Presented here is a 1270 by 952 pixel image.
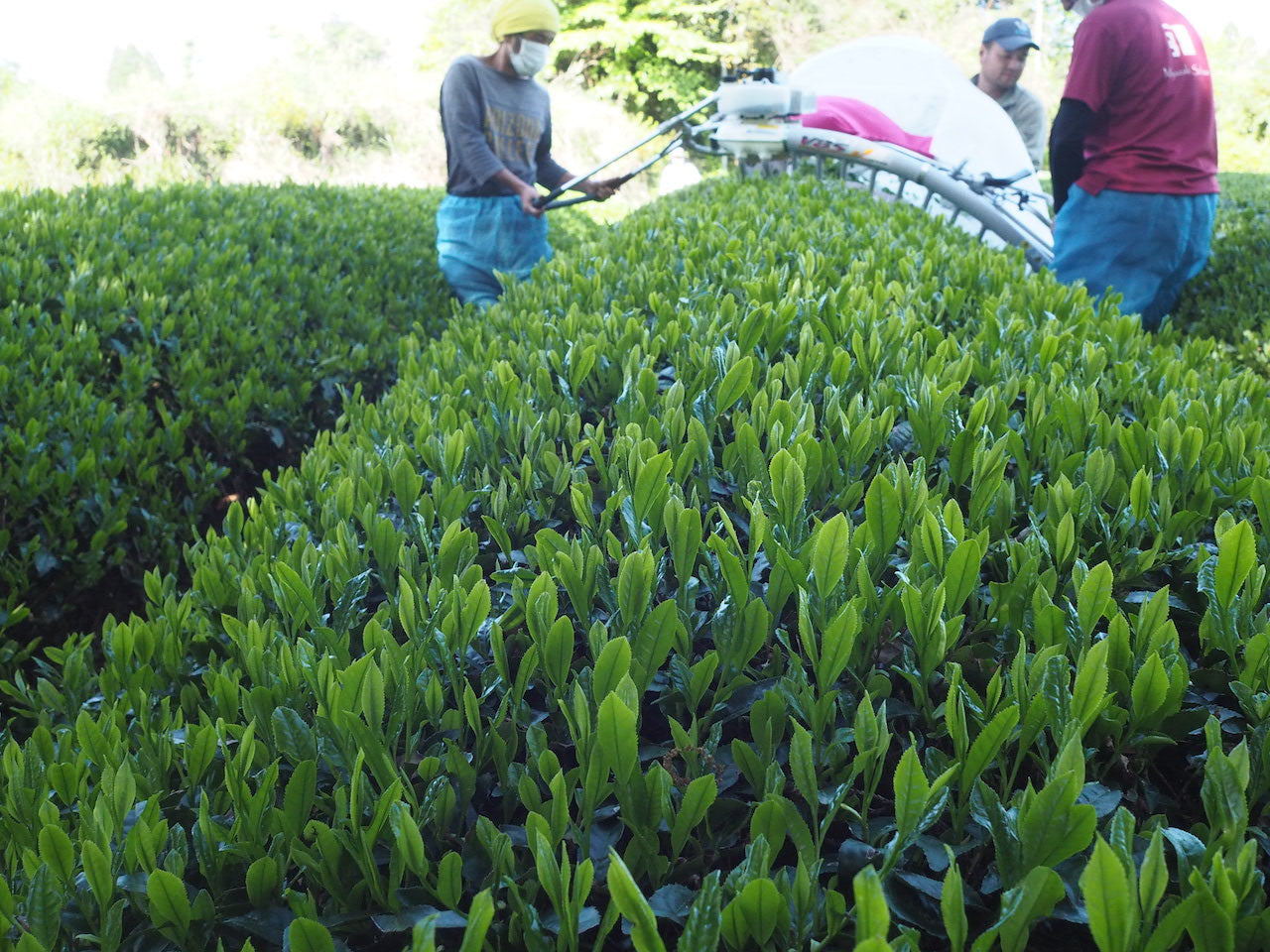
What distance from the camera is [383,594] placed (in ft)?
5.29

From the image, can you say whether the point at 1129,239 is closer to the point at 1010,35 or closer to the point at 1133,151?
the point at 1133,151

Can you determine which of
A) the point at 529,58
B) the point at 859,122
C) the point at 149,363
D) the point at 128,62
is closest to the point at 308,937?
the point at 149,363

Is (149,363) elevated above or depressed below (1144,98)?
below

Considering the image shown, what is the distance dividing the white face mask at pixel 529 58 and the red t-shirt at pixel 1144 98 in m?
3.34

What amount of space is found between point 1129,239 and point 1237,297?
4.78 ft

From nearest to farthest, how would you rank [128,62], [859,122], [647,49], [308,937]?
[308,937]
[859,122]
[647,49]
[128,62]

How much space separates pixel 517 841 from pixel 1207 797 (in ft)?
2.35

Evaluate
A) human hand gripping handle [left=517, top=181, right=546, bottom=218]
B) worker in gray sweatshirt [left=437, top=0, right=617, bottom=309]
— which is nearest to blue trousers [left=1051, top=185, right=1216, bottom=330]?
worker in gray sweatshirt [left=437, top=0, right=617, bottom=309]

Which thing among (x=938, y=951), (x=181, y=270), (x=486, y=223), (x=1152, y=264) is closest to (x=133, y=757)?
(x=938, y=951)

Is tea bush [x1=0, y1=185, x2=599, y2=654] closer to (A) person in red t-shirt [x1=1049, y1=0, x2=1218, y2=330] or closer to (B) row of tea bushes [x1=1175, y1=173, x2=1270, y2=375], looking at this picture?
(A) person in red t-shirt [x1=1049, y1=0, x2=1218, y2=330]

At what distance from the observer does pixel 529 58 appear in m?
6.27

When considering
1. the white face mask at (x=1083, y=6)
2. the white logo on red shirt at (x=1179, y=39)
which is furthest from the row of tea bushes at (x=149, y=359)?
the white logo on red shirt at (x=1179, y=39)

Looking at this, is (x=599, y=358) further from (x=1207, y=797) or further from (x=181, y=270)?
(x=181, y=270)

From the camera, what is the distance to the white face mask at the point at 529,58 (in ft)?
20.3
